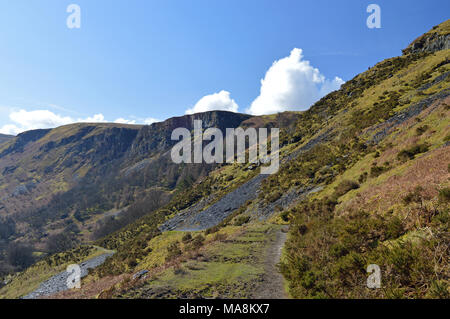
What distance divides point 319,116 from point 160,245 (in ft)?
143

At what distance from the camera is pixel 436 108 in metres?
20.1

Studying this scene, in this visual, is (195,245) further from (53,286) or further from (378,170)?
(53,286)

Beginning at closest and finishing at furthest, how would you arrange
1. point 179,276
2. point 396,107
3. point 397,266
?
point 397,266
point 179,276
point 396,107

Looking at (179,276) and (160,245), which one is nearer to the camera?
(179,276)

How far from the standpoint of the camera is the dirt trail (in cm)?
767

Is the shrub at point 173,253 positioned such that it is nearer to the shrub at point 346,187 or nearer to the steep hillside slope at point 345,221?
the steep hillside slope at point 345,221

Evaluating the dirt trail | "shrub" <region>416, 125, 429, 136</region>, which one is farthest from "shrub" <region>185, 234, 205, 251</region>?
"shrub" <region>416, 125, 429, 136</region>

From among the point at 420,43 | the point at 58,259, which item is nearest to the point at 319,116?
the point at 420,43

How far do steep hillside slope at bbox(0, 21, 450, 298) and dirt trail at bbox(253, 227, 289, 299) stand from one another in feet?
0.29

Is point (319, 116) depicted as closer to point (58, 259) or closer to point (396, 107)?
point (396, 107)

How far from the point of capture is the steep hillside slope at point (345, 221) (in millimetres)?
6723

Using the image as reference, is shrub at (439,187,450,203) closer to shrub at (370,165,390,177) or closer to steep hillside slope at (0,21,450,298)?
steep hillside slope at (0,21,450,298)

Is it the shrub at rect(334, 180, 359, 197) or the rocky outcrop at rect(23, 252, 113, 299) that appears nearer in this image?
the shrub at rect(334, 180, 359, 197)

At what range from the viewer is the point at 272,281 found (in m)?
8.87
